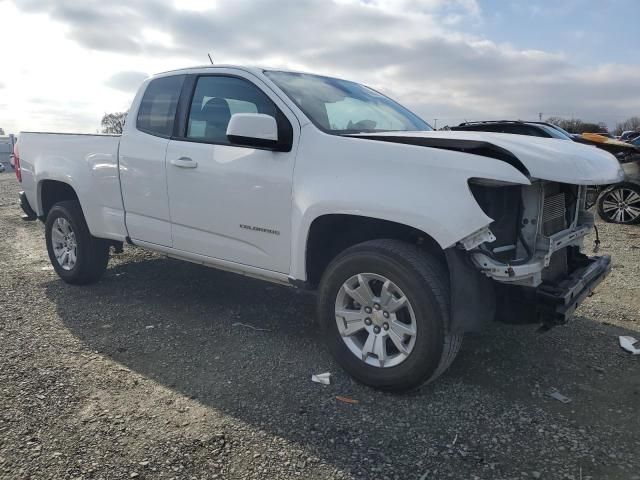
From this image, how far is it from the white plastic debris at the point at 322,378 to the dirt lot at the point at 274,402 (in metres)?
0.05

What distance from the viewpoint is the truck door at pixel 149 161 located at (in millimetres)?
4258

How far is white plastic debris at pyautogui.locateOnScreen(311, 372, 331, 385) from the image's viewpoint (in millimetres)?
3365

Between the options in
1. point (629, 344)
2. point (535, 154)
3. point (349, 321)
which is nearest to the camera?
point (535, 154)

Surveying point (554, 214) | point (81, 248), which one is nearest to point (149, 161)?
point (81, 248)

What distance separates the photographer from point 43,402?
10.2 feet

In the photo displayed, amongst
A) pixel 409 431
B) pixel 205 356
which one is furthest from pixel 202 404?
pixel 409 431

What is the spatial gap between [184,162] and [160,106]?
78 cm

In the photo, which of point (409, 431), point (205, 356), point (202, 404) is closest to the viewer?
point (409, 431)

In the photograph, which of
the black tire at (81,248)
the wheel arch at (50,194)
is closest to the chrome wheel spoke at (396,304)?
the black tire at (81,248)

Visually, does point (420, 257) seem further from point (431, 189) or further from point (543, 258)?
point (543, 258)

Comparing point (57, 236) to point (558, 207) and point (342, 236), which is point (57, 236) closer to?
point (342, 236)

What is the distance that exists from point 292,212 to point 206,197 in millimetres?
818

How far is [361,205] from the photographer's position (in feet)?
10.1

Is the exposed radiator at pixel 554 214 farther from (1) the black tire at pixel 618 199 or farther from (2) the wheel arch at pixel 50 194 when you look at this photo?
(1) the black tire at pixel 618 199
